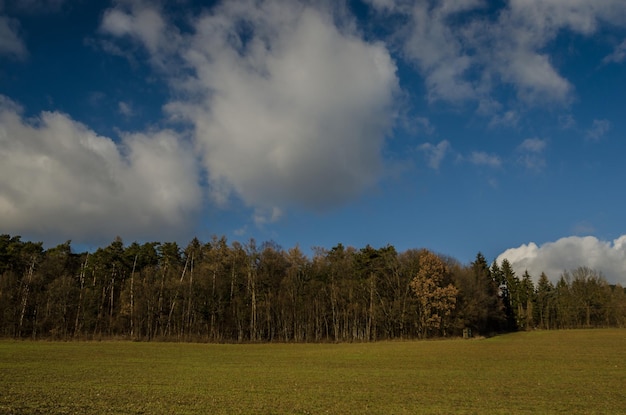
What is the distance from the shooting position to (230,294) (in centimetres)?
8725

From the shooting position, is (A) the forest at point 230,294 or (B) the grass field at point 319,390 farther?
(A) the forest at point 230,294

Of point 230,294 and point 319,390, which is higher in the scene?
point 230,294

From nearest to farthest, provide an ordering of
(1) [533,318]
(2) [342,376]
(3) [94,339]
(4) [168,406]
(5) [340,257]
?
(4) [168,406]
(2) [342,376]
(3) [94,339]
(5) [340,257]
(1) [533,318]

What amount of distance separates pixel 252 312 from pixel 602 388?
72148mm

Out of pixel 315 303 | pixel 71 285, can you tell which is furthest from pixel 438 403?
pixel 71 285

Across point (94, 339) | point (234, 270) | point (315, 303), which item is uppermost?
point (234, 270)

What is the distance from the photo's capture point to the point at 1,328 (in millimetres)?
77438

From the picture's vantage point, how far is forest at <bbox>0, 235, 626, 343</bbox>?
8012 centimetres

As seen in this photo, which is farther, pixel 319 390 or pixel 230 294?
pixel 230 294

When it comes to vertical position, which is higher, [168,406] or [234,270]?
[234,270]

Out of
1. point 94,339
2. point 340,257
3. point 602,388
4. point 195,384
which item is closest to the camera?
point 602,388

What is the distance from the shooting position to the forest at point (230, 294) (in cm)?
8012

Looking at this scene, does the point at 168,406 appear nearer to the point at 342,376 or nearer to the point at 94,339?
the point at 342,376

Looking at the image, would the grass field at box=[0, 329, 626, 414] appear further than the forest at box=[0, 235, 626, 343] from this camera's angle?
No
